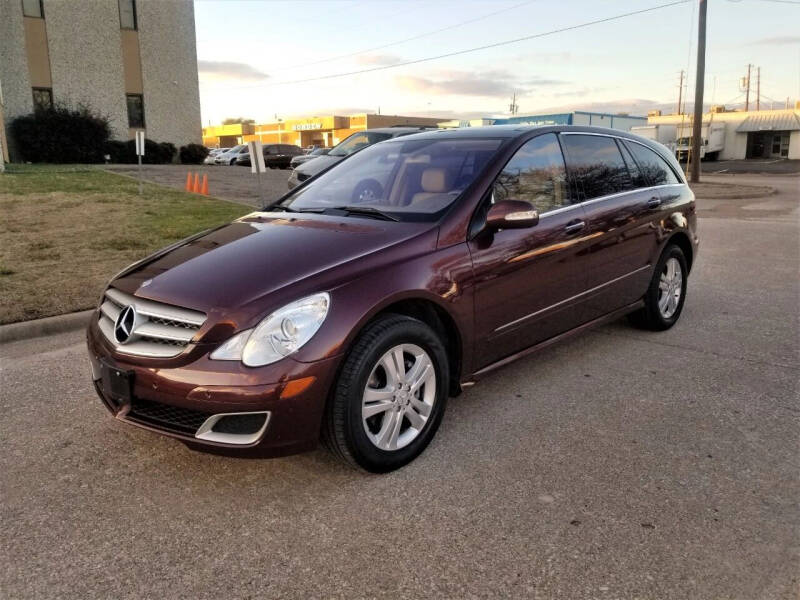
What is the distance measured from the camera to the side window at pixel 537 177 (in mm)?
3922

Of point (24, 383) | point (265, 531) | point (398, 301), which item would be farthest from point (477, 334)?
point (24, 383)

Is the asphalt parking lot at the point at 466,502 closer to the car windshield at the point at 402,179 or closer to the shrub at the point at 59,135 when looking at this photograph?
the car windshield at the point at 402,179

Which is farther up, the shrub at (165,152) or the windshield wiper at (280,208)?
the shrub at (165,152)

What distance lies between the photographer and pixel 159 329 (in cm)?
296

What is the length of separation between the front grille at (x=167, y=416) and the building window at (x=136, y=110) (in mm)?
30917

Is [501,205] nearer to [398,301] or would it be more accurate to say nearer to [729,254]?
[398,301]

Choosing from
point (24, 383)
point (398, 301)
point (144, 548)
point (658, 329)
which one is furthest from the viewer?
point (658, 329)

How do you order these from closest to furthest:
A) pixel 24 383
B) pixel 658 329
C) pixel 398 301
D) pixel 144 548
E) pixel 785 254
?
1. pixel 144 548
2. pixel 398 301
3. pixel 24 383
4. pixel 658 329
5. pixel 785 254

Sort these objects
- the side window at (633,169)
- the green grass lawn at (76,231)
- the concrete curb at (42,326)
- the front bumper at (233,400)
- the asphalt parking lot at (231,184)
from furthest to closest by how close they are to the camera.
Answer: the asphalt parking lot at (231,184) → the green grass lawn at (76,231) → the concrete curb at (42,326) → the side window at (633,169) → the front bumper at (233,400)

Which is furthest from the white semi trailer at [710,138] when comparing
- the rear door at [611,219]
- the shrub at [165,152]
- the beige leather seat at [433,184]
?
the beige leather seat at [433,184]

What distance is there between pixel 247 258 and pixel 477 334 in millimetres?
1305

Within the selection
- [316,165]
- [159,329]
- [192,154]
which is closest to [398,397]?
[159,329]

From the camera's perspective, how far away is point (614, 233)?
461 cm

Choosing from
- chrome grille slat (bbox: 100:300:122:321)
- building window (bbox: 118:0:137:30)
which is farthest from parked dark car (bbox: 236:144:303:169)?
chrome grille slat (bbox: 100:300:122:321)
